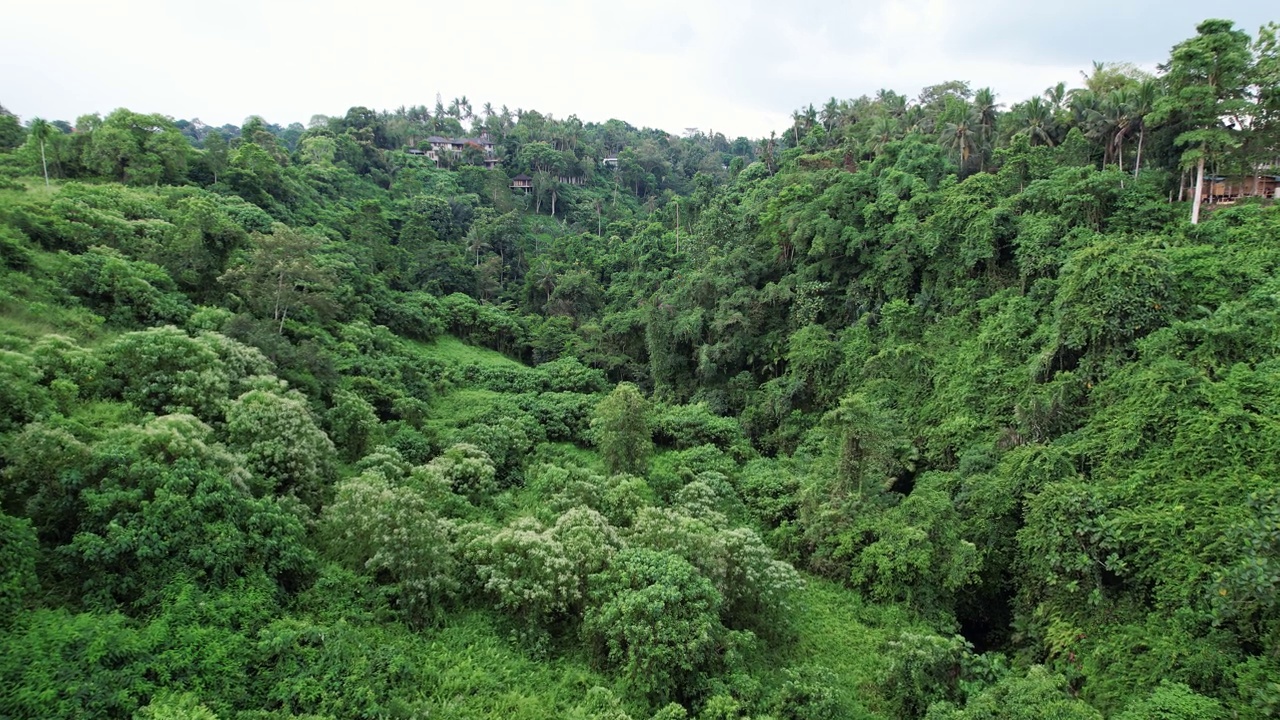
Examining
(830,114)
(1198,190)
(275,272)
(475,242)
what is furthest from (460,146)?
(1198,190)

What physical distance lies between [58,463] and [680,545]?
11871 millimetres

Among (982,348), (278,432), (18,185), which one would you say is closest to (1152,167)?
(982,348)

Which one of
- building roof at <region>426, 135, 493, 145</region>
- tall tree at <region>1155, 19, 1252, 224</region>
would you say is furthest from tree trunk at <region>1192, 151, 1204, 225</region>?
building roof at <region>426, 135, 493, 145</region>

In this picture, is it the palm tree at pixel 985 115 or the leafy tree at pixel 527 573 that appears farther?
the palm tree at pixel 985 115

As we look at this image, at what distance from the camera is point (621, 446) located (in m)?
20.9

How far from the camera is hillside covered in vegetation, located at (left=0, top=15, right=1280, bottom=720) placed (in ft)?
33.6

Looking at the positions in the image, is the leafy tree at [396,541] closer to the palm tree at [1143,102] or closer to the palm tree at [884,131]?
the palm tree at [1143,102]

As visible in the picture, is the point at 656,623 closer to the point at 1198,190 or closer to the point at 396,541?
the point at 396,541

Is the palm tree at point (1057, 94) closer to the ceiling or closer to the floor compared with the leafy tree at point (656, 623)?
closer to the ceiling

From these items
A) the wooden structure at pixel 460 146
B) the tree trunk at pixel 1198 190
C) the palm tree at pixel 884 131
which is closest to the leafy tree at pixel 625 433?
the tree trunk at pixel 1198 190

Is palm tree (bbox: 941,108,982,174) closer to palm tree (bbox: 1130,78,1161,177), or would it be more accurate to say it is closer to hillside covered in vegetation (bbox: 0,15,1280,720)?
hillside covered in vegetation (bbox: 0,15,1280,720)

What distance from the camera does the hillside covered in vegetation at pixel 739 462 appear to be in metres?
10.2

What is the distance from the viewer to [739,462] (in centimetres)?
2433

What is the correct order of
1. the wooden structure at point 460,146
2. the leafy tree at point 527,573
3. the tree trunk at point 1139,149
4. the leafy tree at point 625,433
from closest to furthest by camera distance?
the leafy tree at point 527,573, the leafy tree at point 625,433, the tree trunk at point 1139,149, the wooden structure at point 460,146
